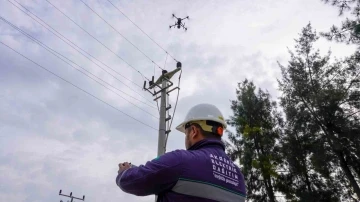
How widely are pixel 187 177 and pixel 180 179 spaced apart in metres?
0.05

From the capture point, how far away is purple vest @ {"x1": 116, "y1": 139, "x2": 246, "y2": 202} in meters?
1.53

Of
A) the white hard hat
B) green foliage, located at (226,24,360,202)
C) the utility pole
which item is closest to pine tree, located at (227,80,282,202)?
green foliage, located at (226,24,360,202)

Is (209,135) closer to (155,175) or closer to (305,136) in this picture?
(155,175)

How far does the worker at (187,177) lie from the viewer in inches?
60.2

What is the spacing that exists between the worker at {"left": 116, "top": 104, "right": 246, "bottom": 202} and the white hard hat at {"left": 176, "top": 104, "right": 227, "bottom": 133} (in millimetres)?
339

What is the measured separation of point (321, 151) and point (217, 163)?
15.9m

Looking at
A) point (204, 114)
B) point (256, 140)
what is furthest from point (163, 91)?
point (256, 140)

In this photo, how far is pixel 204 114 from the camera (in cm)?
224

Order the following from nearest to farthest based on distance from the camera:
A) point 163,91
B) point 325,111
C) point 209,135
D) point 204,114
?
point 209,135, point 204,114, point 163,91, point 325,111

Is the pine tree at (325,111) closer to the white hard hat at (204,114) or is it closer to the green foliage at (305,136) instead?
the green foliage at (305,136)

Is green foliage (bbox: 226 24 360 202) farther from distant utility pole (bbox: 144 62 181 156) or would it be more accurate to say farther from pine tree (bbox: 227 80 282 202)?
distant utility pole (bbox: 144 62 181 156)

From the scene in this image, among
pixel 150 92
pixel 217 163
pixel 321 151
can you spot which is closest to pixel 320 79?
pixel 321 151

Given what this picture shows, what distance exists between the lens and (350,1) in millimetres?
9391

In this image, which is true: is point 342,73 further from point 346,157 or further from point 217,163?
point 217,163
